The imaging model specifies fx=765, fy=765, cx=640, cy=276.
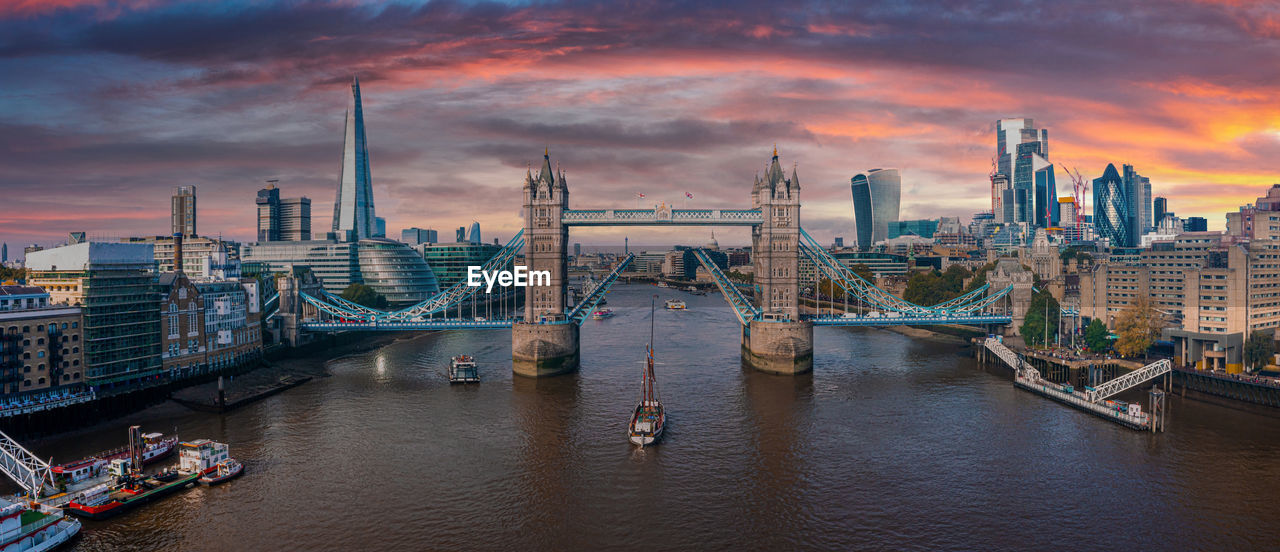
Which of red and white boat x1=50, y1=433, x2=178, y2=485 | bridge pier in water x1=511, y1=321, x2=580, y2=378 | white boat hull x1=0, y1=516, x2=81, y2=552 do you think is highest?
bridge pier in water x1=511, y1=321, x2=580, y2=378

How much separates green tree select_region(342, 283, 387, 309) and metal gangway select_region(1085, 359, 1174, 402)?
107982 millimetres

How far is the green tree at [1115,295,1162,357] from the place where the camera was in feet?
259

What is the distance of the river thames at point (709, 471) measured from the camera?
128 ft

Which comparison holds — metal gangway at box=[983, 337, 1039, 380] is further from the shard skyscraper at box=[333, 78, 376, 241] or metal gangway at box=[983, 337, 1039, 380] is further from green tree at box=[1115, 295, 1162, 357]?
the shard skyscraper at box=[333, 78, 376, 241]

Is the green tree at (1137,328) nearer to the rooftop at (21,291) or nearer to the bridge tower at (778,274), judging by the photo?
the bridge tower at (778,274)

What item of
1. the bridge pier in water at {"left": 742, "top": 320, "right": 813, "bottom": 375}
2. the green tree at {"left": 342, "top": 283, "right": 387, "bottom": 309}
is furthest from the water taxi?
the green tree at {"left": 342, "top": 283, "right": 387, "bottom": 309}

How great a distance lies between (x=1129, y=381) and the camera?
66.9 metres

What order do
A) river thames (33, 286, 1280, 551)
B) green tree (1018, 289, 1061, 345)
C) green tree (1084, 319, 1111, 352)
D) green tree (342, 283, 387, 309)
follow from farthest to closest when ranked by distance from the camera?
1. green tree (342, 283, 387, 309)
2. green tree (1018, 289, 1061, 345)
3. green tree (1084, 319, 1111, 352)
4. river thames (33, 286, 1280, 551)

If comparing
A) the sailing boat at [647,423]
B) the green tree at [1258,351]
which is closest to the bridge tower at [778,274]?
the sailing boat at [647,423]

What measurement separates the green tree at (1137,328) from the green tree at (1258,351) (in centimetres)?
808

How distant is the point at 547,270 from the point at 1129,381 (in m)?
55.8

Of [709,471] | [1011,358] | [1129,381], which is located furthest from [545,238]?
[1129,381]

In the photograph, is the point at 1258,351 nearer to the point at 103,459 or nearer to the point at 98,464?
the point at 98,464

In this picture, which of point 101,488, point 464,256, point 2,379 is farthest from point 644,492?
point 464,256
